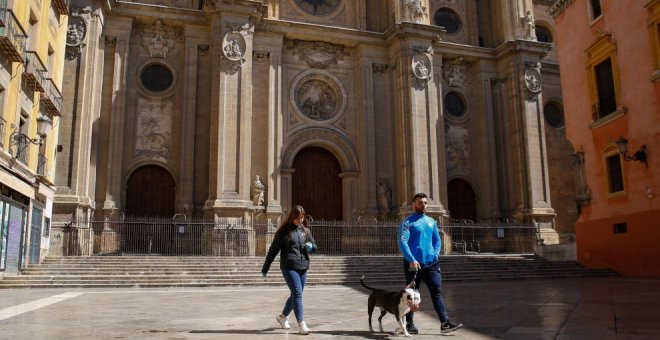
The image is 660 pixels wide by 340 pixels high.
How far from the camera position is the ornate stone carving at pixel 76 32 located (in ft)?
75.9

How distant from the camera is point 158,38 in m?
26.2

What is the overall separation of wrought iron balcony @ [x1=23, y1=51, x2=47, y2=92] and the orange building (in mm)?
17886

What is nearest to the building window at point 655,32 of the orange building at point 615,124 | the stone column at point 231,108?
the orange building at point 615,124

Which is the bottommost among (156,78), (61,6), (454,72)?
(156,78)

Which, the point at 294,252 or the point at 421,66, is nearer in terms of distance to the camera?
the point at 294,252

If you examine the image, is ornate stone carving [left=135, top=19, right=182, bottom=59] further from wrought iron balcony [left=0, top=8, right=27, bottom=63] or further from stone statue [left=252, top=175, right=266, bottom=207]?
wrought iron balcony [left=0, top=8, right=27, bottom=63]

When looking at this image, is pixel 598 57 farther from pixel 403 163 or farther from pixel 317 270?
pixel 317 270

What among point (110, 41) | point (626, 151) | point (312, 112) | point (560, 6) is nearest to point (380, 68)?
point (312, 112)

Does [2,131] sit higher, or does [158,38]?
[158,38]

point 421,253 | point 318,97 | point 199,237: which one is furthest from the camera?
point 318,97

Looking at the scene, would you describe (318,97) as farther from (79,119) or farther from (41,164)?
(41,164)

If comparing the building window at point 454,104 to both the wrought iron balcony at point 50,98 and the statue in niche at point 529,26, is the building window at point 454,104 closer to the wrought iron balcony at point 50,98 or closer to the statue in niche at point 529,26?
the statue in niche at point 529,26

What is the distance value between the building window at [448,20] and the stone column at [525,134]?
9.61ft

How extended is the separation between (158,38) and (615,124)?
19672mm
